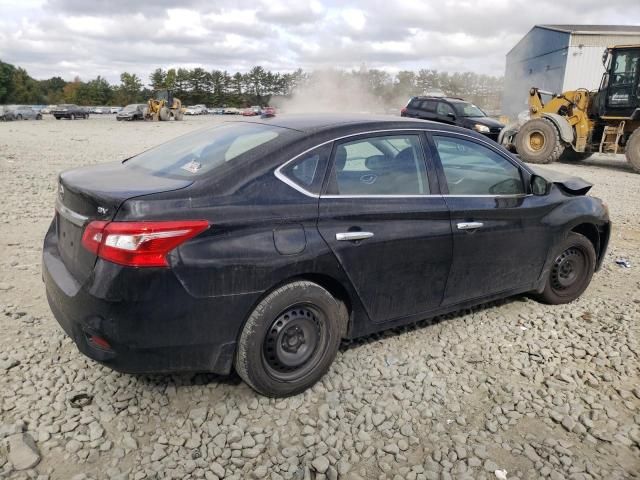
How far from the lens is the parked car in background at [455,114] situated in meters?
16.6

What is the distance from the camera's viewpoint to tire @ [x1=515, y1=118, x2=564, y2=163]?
559 inches

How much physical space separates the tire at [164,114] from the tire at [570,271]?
129 feet

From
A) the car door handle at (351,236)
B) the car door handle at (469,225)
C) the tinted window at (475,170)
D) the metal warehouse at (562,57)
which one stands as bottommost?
the car door handle at (469,225)

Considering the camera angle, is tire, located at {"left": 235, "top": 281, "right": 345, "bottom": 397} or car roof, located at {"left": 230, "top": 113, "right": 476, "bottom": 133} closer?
tire, located at {"left": 235, "top": 281, "right": 345, "bottom": 397}

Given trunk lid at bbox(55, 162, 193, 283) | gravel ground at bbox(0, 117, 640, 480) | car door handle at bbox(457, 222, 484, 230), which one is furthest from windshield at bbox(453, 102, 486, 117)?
trunk lid at bbox(55, 162, 193, 283)

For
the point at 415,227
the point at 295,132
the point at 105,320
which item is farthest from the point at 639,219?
the point at 105,320

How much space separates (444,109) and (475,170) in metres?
14.3

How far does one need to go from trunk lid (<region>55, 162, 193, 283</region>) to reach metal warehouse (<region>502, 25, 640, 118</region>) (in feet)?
106

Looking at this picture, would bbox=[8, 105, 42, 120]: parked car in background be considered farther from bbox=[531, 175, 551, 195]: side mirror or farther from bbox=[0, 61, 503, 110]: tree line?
bbox=[531, 175, 551, 195]: side mirror

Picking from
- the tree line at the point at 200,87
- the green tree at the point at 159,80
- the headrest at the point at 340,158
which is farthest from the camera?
the green tree at the point at 159,80

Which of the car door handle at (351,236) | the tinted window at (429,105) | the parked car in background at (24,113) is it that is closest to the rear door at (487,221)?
the car door handle at (351,236)

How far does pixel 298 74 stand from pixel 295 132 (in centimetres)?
6163

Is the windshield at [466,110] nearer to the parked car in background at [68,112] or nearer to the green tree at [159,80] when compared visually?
the parked car in background at [68,112]

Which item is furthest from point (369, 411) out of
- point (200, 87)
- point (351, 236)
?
point (200, 87)
